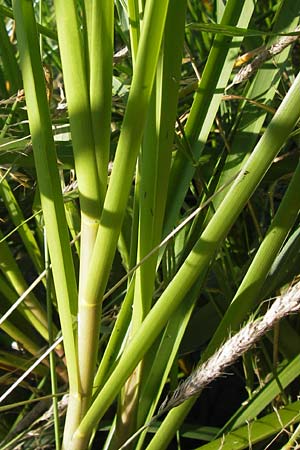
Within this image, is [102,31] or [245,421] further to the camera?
[245,421]

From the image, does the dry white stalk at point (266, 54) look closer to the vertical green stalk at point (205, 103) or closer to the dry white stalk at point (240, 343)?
the vertical green stalk at point (205, 103)

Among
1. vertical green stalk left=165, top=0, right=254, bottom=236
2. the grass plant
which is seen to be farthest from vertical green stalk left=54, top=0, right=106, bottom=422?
vertical green stalk left=165, top=0, right=254, bottom=236

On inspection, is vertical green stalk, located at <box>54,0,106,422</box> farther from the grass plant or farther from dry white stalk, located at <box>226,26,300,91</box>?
dry white stalk, located at <box>226,26,300,91</box>

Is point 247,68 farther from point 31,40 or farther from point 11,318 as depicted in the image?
point 11,318

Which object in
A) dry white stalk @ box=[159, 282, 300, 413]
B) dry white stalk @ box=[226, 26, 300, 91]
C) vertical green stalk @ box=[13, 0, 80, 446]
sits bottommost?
dry white stalk @ box=[159, 282, 300, 413]

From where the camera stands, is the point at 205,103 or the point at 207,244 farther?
the point at 205,103

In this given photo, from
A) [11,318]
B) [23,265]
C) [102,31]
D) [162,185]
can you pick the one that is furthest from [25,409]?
[102,31]

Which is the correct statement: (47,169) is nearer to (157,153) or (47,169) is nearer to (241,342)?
(157,153)

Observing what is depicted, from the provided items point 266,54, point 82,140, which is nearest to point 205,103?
point 266,54
